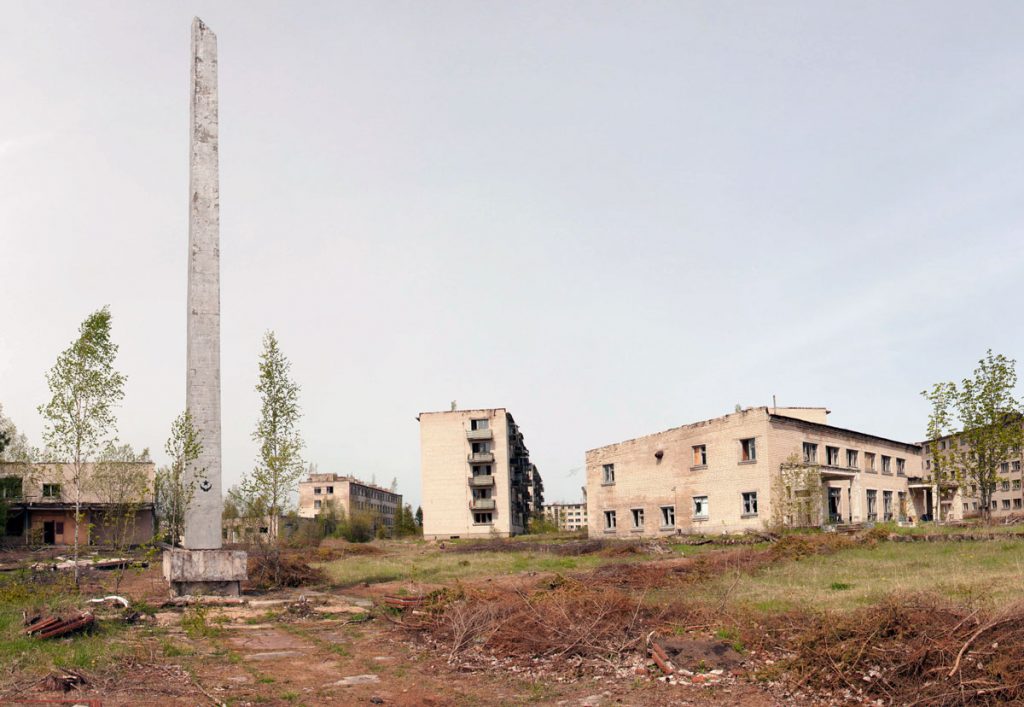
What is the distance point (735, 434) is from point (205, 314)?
107 ft

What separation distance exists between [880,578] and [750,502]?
27.4m

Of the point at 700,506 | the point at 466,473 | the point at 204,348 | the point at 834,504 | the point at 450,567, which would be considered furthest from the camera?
the point at 466,473

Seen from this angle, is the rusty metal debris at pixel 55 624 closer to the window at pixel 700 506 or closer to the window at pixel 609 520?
the window at pixel 700 506

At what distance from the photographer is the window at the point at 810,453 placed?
47.6 metres

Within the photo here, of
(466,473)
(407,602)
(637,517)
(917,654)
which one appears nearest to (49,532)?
(466,473)

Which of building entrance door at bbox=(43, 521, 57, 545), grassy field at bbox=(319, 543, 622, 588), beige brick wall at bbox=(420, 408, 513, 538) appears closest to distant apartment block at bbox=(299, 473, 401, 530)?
beige brick wall at bbox=(420, 408, 513, 538)

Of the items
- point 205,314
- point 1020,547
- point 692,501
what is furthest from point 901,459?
point 205,314

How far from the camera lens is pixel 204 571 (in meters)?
21.2

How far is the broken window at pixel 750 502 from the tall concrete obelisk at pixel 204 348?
102 feet

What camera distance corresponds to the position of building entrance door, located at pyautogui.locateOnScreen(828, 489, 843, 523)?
4849 centimetres

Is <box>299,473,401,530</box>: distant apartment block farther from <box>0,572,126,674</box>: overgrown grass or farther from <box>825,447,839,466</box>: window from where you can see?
<box>0,572,126,674</box>: overgrown grass

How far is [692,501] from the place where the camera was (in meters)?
49.0

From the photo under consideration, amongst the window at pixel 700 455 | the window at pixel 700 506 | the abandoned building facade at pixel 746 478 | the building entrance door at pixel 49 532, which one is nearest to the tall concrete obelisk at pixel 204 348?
the abandoned building facade at pixel 746 478

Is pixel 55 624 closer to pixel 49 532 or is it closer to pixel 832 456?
pixel 832 456
